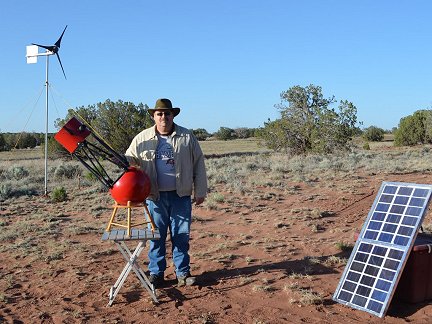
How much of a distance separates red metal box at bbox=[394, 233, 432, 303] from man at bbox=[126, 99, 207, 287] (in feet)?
7.48

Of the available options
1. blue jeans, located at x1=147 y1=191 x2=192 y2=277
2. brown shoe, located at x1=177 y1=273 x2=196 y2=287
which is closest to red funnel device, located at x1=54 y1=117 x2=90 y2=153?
blue jeans, located at x1=147 y1=191 x2=192 y2=277

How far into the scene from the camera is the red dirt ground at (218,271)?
189 inches

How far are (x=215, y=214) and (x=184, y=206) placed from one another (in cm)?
510

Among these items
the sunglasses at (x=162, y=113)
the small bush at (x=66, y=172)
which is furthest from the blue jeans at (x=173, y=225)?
the small bush at (x=66, y=172)

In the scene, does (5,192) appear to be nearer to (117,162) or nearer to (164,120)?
(117,162)

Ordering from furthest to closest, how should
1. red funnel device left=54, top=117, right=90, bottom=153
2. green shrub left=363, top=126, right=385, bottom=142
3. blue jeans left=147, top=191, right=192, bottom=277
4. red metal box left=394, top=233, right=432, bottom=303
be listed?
green shrub left=363, top=126, right=385, bottom=142, blue jeans left=147, top=191, right=192, bottom=277, red funnel device left=54, top=117, right=90, bottom=153, red metal box left=394, top=233, right=432, bottom=303

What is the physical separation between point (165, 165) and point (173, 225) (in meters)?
0.71

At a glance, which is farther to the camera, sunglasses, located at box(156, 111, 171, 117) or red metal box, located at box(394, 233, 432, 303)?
sunglasses, located at box(156, 111, 171, 117)

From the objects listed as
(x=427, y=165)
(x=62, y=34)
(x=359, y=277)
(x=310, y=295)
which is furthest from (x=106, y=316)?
(x=427, y=165)

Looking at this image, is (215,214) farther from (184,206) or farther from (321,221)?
(184,206)

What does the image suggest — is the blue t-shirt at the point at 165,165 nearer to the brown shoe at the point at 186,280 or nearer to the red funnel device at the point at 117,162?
the red funnel device at the point at 117,162

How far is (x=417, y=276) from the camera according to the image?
4.78 m

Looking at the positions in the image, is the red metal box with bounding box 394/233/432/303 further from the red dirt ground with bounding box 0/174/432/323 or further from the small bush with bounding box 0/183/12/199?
the small bush with bounding box 0/183/12/199

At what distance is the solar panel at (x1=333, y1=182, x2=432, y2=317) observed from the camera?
15.1 feet
